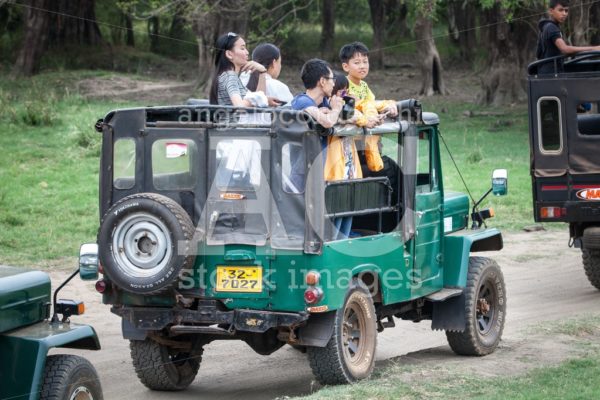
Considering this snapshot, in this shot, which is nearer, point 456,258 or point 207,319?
point 207,319

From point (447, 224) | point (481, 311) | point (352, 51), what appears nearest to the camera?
point (352, 51)

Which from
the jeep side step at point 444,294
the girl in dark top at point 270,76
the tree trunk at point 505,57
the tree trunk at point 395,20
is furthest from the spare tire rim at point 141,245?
the tree trunk at point 395,20

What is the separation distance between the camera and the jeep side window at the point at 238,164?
8.04 m

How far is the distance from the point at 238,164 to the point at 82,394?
1964 mm

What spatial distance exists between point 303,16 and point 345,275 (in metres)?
40.8

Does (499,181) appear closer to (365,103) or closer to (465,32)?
(365,103)

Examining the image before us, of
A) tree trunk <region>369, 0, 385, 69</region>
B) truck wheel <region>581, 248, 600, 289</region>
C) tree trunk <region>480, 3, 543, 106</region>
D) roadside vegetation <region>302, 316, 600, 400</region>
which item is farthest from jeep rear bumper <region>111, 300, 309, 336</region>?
tree trunk <region>369, 0, 385, 69</region>

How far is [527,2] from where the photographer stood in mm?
25203

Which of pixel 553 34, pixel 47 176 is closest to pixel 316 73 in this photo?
pixel 553 34

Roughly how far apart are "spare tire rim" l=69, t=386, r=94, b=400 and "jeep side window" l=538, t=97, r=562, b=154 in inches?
277

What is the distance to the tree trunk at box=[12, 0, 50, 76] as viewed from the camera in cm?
3531

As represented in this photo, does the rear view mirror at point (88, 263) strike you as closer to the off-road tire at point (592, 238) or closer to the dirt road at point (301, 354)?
the dirt road at point (301, 354)

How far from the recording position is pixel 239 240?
800cm

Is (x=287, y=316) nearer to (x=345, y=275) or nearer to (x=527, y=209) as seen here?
(x=345, y=275)
